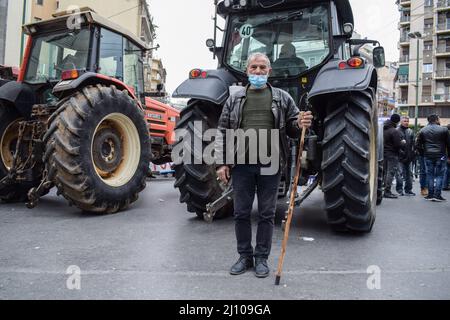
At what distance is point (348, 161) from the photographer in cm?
404

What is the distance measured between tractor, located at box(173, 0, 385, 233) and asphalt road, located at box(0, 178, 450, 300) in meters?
0.36

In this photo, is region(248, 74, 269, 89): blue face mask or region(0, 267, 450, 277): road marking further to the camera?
region(248, 74, 269, 89): blue face mask

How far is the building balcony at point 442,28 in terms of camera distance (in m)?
48.5

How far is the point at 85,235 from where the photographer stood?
432cm

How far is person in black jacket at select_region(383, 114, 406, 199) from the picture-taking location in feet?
28.1

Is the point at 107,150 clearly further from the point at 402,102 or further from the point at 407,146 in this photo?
the point at 402,102

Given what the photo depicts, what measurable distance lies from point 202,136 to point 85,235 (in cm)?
166

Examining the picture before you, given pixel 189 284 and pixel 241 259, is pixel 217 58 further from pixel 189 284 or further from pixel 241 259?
pixel 189 284

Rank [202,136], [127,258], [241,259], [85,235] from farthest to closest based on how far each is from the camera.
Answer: [202,136] → [85,235] → [127,258] → [241,259]

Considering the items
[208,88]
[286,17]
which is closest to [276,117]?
[208,88]

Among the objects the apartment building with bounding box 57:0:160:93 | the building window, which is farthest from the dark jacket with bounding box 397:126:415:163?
the building window

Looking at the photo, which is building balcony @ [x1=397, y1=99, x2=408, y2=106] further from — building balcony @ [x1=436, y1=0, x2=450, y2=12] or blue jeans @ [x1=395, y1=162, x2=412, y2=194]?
blue jeans @ [x1=395, y1=162, x2=412, y2=194]

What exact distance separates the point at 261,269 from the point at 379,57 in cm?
374
